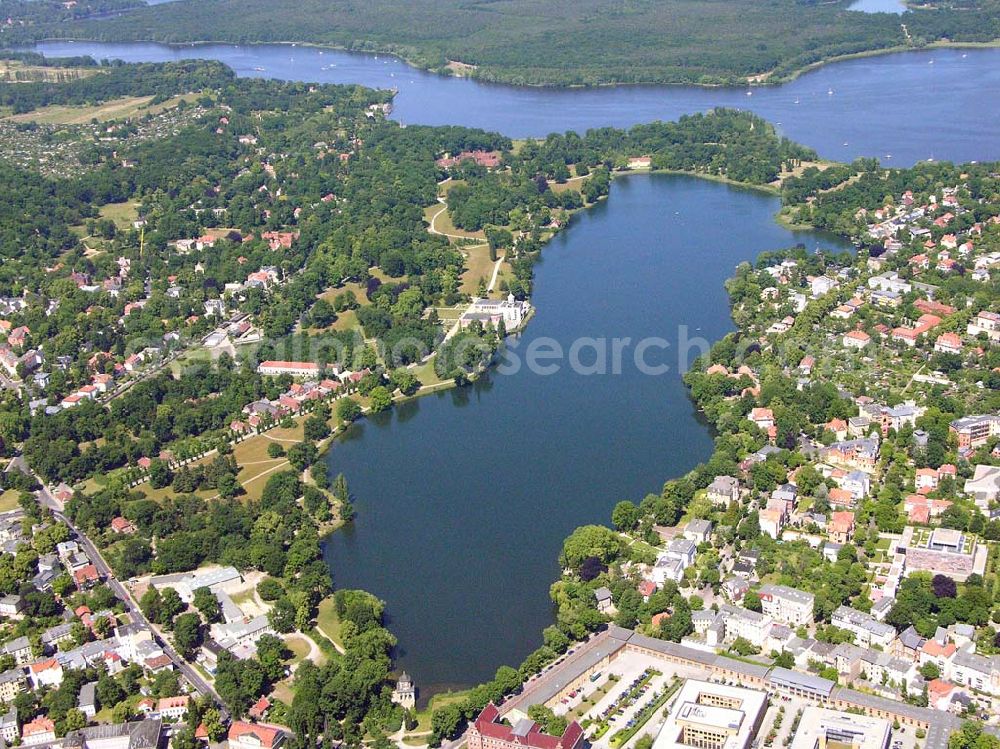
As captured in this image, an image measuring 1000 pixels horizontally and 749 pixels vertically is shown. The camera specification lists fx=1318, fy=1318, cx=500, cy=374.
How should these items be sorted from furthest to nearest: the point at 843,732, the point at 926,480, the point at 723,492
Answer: the point at 926,480
the point at 723,492
the point at 843,732

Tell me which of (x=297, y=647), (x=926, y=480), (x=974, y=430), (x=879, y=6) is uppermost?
(x=879, y=6)

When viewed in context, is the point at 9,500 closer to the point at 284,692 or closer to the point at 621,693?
the point at 284,692

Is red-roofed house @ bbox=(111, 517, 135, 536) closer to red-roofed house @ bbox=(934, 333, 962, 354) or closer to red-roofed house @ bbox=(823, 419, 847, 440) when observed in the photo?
red-roofed house @ bbox=(823, 419, 847, 440)

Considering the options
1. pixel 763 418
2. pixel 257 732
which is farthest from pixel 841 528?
pixel 257 732

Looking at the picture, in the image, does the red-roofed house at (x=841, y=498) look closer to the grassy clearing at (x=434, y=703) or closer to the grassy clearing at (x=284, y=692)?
the grassy clearing at (x=434, y=703)

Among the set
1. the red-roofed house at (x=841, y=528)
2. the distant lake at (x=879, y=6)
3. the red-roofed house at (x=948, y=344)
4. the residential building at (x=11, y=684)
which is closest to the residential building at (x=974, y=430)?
the red-roofed house at (x=948, y=344)

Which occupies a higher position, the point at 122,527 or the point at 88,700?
the point at 122,527
